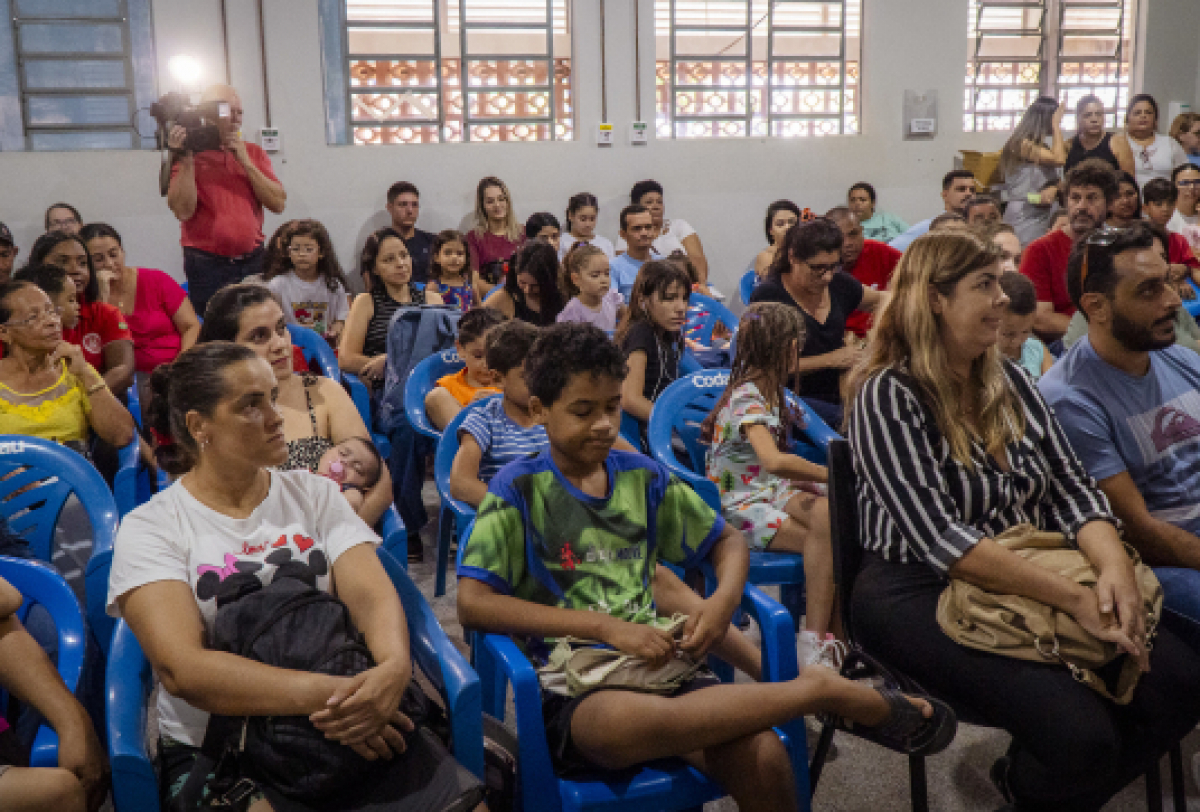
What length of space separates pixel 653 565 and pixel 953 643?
0.57 meters

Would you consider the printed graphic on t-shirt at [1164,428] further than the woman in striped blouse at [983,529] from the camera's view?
Yes

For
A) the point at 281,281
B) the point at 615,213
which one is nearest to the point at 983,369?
the point at 281,281

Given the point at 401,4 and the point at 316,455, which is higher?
the point at 401,4

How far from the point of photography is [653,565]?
6.39 feet

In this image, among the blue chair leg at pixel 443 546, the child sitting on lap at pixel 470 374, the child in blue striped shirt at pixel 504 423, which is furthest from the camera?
the child sitting on lap at pixel 470 374

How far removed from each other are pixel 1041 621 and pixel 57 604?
1.83m

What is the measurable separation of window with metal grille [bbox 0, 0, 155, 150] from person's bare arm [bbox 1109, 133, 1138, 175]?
658 centimetres

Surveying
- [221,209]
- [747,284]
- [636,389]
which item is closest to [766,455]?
[636,389]

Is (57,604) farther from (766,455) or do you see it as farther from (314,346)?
(314,346)

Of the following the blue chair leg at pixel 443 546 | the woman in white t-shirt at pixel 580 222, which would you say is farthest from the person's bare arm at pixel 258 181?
the blue chair leg at pixel 443 546

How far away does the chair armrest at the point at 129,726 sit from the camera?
1541 mm

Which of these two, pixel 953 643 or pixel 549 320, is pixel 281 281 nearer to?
pixel 549 320

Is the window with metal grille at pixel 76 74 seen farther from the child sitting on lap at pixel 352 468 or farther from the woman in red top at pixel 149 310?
the child sitting on lap at pixel 352 468

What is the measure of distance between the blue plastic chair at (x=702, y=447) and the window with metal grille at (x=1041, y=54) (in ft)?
18.8
